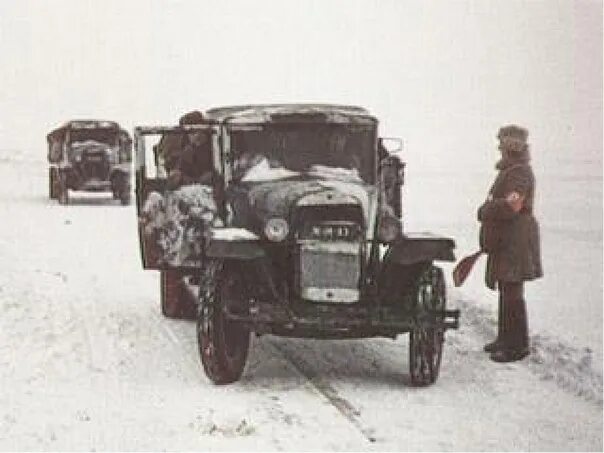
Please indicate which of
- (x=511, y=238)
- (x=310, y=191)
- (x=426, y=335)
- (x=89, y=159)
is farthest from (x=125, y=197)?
(x=511, y=238)

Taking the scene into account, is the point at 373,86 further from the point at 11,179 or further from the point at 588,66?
the point at 11,179

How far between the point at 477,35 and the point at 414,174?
2.21 feet

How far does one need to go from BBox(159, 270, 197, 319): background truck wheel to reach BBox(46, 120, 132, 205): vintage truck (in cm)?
45

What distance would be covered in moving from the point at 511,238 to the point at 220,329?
133 cm

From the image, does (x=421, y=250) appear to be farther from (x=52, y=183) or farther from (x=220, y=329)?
(x=52, y=183)

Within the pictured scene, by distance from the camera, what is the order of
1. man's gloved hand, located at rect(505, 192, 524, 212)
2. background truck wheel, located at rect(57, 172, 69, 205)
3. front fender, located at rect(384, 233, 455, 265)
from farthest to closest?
background truck wheel, located at rect(57, 172, 69, 205) < man's gloved hand, located at rect(505, 192, 524, 212) < front fender, located at rect(384, 233, 455, 265)

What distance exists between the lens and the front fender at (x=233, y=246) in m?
4.08

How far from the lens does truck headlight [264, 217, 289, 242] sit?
4258mm

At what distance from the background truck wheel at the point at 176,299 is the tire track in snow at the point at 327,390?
1.39ft

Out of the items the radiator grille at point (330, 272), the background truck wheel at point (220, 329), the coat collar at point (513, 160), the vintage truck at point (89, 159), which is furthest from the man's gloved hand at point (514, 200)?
the vintage truck at point (89, 159)

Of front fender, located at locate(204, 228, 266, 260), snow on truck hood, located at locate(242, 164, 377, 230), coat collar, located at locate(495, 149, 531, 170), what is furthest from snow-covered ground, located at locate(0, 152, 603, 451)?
front fender, located at locate(204, 228, 266, 260)

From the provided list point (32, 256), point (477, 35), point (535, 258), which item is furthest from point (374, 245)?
point (32, 256)

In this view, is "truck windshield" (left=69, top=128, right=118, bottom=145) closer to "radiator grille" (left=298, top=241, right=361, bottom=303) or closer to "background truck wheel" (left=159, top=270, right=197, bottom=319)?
"background truck wheel" (left=159, top=270, right=197, bottom=319)

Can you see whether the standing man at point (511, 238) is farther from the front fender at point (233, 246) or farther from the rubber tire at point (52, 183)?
the rubber tire at point (52, 183)
